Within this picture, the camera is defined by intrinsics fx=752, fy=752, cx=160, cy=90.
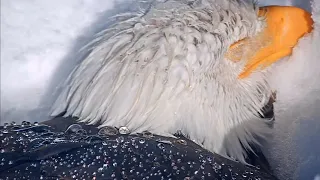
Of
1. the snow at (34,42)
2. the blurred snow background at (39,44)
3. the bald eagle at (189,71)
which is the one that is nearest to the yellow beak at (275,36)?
the bald eagle at (189,71)

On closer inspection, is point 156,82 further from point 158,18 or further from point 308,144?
point 308,144

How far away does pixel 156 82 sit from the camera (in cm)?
134

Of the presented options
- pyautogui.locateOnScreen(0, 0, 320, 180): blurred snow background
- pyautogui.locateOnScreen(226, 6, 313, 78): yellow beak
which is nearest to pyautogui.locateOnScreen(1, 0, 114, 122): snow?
pyautogui.locateOnScreen(0, 0, 320, 180): blurred snow background

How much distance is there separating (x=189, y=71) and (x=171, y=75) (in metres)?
0.03

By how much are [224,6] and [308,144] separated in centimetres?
30

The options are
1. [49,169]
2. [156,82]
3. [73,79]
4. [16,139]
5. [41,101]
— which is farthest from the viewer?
[41,101]

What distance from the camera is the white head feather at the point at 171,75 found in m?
1.34

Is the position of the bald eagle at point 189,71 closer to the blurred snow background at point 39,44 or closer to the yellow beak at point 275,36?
the yellow beak at point 275,36

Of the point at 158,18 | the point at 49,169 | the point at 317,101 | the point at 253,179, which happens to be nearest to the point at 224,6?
the point at 158,18

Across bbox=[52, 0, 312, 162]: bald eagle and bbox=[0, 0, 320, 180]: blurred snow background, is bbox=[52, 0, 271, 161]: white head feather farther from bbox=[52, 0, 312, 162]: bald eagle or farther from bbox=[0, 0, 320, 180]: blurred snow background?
bbox=[0, 0, 320, 180]: blurred snow background

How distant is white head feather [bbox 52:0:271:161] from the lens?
134 cm

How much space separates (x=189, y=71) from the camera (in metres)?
1.34

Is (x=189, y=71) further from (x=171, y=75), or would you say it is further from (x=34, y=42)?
(x=34, y=42)

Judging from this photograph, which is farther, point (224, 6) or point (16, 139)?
point (224, 6)
